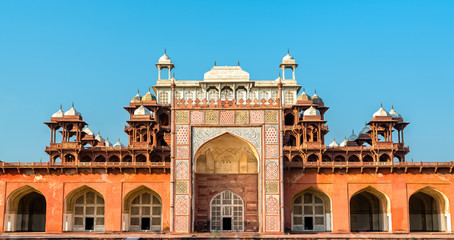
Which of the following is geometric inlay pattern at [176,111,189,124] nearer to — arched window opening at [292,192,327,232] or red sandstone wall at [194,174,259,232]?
red sandstone wall at [194,174,259,232]

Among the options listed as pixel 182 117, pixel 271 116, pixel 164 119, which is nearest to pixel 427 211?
pixel 271 116

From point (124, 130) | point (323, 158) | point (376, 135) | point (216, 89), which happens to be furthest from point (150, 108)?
point (376, 135)

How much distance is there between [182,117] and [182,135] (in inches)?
31.9

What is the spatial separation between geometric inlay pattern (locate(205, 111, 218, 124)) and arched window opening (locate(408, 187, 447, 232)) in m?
10.9

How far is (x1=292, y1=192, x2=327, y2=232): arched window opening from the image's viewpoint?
27.4 meters

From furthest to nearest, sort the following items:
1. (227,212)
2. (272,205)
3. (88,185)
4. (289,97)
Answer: (289,97), (88,185), (227,212), (272,205)

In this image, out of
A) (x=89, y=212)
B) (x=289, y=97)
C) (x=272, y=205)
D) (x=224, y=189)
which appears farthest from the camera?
(x=289, y=97)

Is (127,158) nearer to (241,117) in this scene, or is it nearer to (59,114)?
(59,114)

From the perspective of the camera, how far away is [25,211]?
2912 centimetres

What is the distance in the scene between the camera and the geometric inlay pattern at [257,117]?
80.4ft

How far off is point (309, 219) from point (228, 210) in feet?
13.8

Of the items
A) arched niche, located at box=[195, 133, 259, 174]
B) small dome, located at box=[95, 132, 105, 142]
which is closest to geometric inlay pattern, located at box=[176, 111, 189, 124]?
arched niche, located at box=[195, 133, 259, 174]

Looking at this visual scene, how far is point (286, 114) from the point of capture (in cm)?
3681

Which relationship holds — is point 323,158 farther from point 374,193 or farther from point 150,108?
point 150,108
